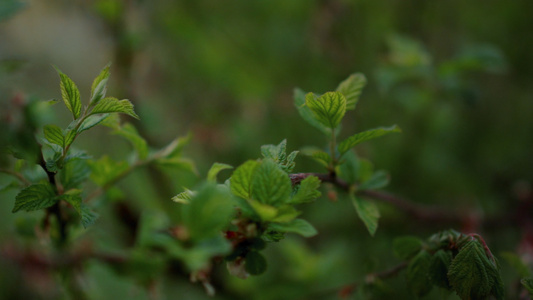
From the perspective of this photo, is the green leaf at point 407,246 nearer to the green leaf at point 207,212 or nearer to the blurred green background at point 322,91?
the green leaf at point 207,212

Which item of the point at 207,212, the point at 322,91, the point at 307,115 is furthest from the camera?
the point at 322,91

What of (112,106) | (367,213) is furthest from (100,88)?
(367,213)

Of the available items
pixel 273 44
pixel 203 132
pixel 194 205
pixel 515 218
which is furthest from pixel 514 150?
pixel 194 205

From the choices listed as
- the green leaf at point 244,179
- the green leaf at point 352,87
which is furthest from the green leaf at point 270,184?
the green leaf at point 352,87

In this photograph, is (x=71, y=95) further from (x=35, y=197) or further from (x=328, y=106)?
(x=328, y=106)

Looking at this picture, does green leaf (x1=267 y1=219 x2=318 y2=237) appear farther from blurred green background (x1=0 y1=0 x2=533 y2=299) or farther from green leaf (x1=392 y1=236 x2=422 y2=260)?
blurred green background (x1=0 y1=0 x2=533 y2=299)

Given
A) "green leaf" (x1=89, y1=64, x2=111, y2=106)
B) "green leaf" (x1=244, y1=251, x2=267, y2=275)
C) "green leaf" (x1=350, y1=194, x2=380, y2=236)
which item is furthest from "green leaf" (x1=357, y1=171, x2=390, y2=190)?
"green leaf" (x1=89, y1=64, x2=111, y2=106)
